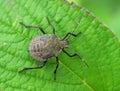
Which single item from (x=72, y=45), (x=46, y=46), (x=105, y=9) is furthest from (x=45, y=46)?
(x=105, y=9)

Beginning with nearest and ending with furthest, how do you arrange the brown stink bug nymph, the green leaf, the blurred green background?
the green leaf
the brown stink bug nymph
the blurred green background

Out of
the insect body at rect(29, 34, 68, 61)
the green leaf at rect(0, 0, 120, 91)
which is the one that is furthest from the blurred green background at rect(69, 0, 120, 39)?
the green leaf at rect(0, 0, 120, 91)

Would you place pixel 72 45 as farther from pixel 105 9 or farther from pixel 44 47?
pixel 105 9

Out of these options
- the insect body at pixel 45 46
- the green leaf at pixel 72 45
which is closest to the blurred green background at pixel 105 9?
the insect body at pixel 45 46

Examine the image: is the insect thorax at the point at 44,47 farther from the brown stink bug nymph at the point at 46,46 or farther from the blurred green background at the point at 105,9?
the blurred green background at the point at 105,9

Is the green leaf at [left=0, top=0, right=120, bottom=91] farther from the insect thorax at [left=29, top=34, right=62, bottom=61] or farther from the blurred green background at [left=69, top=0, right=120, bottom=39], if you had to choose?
the blurred green background at [left=69, top=0, right=120, bottom=39]

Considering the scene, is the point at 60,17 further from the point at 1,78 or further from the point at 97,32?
the point at 1,78
